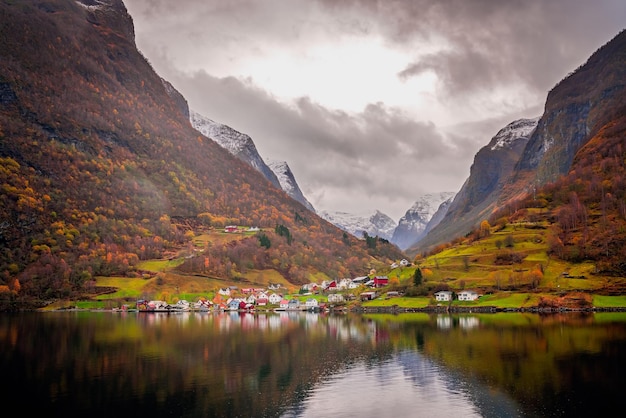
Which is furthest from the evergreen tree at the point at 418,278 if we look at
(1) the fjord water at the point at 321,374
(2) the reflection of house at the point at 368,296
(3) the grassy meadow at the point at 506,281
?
(1) the fjord water at the point at 321,374

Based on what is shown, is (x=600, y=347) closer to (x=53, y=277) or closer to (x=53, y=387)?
(x=53, y=387)

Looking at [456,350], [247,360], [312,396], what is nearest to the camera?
[312,396]

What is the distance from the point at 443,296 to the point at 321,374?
367 ft

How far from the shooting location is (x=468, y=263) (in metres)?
181

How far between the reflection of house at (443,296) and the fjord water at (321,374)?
2638 inches

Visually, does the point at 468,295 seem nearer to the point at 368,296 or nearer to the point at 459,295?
the point at 459,295

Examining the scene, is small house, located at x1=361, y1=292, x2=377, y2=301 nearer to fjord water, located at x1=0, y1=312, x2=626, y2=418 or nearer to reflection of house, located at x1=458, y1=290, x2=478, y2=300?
reflection of house, located at x1=458, y1=290, x2=478, y2=300

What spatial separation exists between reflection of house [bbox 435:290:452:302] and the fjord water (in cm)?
6701

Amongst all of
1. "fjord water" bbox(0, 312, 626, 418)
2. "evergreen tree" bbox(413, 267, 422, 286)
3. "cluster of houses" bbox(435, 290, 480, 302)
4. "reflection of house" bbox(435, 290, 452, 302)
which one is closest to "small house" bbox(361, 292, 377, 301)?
"evergreen tree" bbox(413, 267, 422, 286)

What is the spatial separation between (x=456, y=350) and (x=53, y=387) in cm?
5016

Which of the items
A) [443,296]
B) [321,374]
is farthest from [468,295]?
[321,374]

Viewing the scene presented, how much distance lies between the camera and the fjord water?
40.2m

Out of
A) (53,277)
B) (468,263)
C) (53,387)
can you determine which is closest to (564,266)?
(468,263)

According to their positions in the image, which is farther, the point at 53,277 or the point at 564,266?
the point at 53,277
